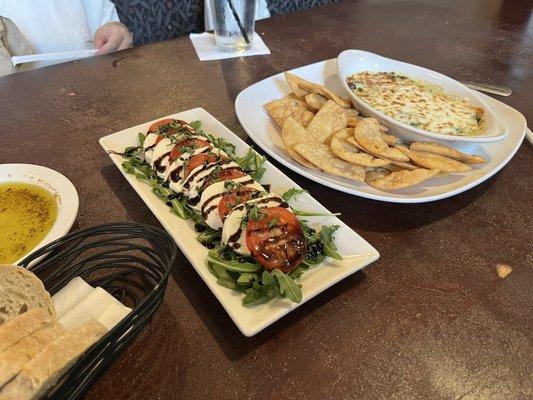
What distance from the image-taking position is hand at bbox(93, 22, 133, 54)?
2385mm

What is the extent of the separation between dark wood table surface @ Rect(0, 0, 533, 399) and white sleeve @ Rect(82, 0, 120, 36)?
24.5 inches

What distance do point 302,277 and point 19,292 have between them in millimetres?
567

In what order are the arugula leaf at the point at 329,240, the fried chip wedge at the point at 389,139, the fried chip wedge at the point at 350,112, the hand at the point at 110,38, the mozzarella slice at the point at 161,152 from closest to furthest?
the arugula leaf at the point at 329,240, the mozzarella slice at the point at 161,152, the fried chip wedge at the point at 389,139, the fried chip wedge at the point at 350,112, the hand at the point at 110,38

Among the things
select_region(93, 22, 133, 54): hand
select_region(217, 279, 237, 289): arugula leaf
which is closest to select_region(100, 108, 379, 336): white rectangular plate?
select_region(217, 279, 237, 289): arugula leaf

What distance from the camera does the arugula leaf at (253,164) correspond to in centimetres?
128

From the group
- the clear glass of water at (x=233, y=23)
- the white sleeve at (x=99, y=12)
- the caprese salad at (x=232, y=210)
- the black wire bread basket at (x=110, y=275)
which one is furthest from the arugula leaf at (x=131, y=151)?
the white sleeve at (x=99, y=12)

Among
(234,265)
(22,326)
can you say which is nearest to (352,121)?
(234,265)

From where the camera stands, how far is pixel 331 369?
88 cm

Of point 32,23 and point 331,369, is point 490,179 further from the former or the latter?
point 32,23

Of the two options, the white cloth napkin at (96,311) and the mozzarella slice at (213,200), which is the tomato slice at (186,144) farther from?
the white cloth napkin at (96,311)

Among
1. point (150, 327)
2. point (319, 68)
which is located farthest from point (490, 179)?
point (150, 327)

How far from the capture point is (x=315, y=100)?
156cm

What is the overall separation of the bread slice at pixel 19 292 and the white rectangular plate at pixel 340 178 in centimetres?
76

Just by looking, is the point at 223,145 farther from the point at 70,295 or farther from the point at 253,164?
the point at 70,295
